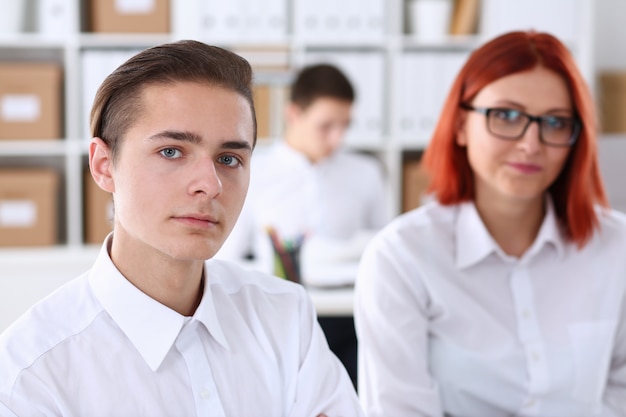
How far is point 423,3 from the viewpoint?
3.84 m

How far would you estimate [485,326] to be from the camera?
1.56m

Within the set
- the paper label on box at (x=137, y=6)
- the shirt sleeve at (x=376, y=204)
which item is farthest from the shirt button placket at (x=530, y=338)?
the paper label on box at (x=137, y=6)

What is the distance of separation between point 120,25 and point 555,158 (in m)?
2.58

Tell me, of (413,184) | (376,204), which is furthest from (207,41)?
(413,184)

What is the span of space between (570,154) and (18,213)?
2706mm

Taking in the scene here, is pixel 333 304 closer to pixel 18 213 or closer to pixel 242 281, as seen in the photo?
pixel 242 281

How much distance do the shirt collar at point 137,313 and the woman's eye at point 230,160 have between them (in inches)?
8.5

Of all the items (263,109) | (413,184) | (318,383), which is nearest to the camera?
(318,383)

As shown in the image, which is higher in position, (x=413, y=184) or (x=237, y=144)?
(x=237, y=144)

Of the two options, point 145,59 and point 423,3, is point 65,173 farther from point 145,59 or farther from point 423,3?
point 145,59

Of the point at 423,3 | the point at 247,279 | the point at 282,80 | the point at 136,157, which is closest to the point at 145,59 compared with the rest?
the point at 136,157

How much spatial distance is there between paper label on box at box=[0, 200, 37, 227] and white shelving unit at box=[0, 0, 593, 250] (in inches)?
5.4

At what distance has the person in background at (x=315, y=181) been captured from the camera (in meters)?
3.14

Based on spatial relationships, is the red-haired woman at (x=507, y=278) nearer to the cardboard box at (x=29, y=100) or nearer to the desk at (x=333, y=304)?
the desk at (x=333, y=304)
